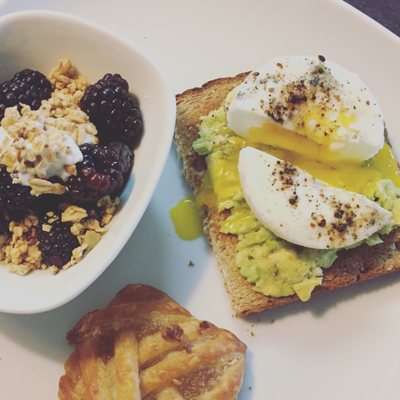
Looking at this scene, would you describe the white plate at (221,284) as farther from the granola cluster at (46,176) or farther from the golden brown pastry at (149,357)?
the granola cluster at (46,176)

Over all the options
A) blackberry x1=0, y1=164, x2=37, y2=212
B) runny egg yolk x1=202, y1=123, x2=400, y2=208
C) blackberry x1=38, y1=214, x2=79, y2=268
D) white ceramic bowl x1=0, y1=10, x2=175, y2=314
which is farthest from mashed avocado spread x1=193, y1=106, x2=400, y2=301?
blackberry x1=0, y1=164, x2=37, y2=212

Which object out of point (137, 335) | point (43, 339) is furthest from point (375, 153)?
point (43, 339)

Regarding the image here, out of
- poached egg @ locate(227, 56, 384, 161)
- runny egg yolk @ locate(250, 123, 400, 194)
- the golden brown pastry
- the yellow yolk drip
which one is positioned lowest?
the golden brown pastry

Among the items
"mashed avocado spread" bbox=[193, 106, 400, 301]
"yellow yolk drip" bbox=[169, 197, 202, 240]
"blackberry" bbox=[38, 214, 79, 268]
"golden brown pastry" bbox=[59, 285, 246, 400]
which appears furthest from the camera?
"yellow yolk drip" bbox=[169, 197, 202, 240]

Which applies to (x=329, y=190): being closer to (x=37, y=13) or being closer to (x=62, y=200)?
(x=62, y=200)

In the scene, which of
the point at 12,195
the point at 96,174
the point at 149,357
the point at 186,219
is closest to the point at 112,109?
the point at 96,174

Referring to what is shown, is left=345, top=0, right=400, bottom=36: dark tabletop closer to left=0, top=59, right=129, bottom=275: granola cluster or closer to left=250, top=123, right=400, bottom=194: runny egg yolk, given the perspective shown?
left=250, top=123, right=400, bottom=194: runny egg yolk
